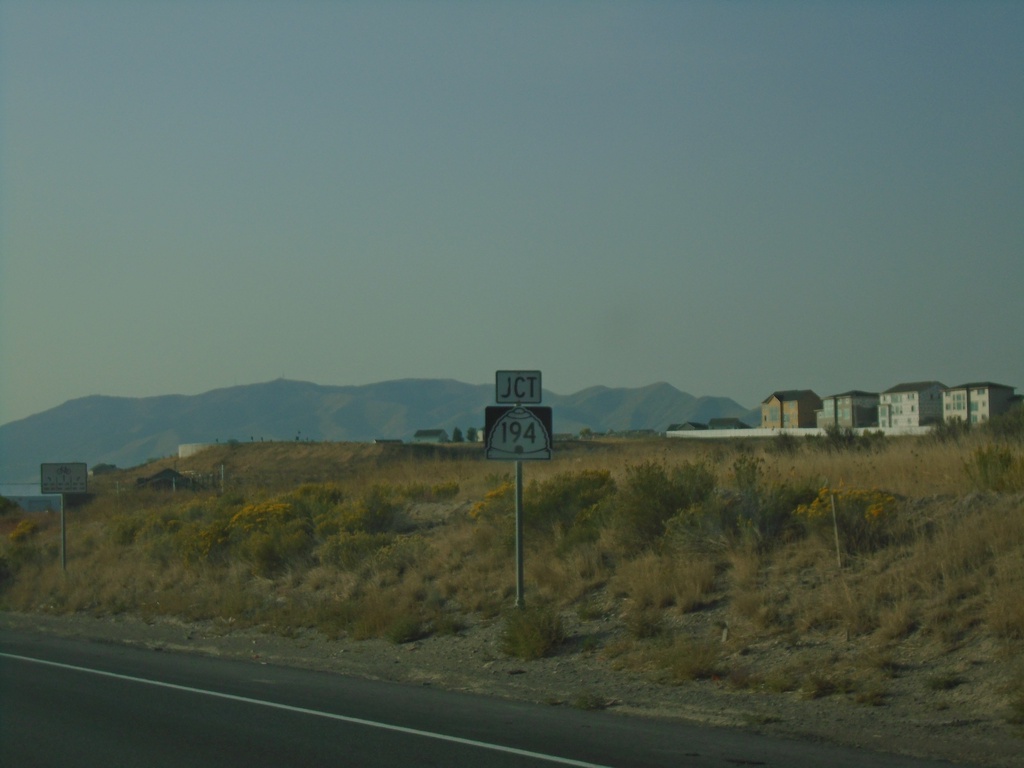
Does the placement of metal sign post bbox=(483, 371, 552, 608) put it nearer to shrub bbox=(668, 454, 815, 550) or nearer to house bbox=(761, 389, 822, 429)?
shrub bbox=(668, 454, 815, 550)

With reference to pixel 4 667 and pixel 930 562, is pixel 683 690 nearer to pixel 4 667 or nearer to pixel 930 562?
pixel 930 562

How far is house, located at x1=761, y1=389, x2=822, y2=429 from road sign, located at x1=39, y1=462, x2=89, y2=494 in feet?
186

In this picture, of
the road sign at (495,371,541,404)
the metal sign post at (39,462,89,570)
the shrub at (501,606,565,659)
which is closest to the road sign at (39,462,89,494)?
the metal sign post at (39,462,89,570)

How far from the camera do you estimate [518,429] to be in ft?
52.6

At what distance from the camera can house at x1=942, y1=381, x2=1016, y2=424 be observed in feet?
163

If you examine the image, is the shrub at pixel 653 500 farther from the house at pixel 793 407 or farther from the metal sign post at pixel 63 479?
the house at pixel 793 407

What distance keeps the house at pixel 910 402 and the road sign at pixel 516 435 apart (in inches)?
2172

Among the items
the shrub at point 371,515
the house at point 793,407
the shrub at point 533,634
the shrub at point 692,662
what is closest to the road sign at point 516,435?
the shrub at point 533,634

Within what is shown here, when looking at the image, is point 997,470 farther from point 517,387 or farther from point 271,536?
point 271,536

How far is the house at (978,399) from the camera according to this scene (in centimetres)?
4966

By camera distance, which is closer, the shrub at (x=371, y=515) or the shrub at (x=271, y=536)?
the shrub at (x=271, y=536)

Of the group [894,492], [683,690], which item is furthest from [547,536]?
[683,690]

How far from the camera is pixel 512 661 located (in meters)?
14.5

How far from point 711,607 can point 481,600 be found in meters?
4.19
